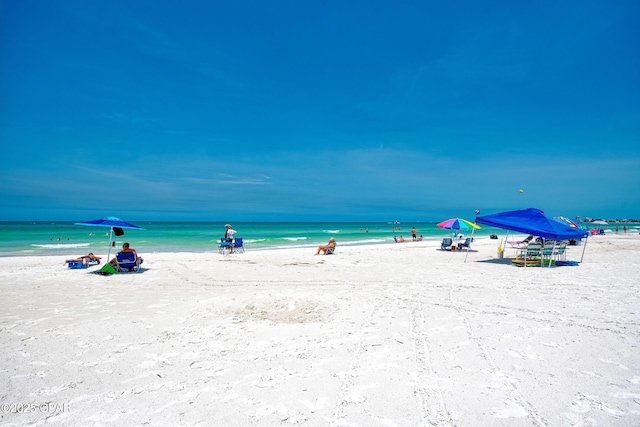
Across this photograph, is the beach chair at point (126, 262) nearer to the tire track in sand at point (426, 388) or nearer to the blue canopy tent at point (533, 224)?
the tire track in sand at point (426, 388)

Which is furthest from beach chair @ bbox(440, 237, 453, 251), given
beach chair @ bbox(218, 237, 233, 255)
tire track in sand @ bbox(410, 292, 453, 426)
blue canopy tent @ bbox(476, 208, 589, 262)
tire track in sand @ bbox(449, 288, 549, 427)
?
tire track in sand @ bbox(410, 292, 453, 426)

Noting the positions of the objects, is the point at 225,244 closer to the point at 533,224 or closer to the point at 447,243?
the point at 447,243

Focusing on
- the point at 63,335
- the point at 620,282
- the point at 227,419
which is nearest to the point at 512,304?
the point at 620,282

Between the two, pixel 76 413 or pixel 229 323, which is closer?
pixel 76 413

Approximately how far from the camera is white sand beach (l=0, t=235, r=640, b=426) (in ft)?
9.75

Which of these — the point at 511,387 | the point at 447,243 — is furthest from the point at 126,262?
the point at 447,243

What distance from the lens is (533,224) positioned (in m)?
11.7

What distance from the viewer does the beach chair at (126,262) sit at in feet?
34.4

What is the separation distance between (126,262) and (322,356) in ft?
29.3

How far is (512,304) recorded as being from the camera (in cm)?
654

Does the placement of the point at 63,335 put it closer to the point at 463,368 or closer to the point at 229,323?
the point at 229,323

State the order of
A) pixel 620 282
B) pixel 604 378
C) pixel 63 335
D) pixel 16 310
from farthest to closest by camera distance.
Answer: pixel 620 282
pixel 16 310
pixel 63 335
pixel 604 378

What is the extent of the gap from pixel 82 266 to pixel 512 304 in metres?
13.0

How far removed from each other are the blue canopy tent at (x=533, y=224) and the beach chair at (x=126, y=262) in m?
12.1
